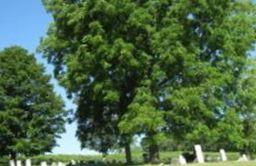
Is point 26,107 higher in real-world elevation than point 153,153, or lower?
higher

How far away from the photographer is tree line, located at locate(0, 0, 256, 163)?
1633 inches

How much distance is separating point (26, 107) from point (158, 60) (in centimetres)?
2966

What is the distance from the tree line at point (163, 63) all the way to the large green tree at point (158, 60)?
0.22 ft

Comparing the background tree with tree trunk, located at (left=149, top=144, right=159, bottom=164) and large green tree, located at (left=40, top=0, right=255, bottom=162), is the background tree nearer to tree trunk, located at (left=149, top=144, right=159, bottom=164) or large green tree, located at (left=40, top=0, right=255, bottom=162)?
large green tree, located at (left=40, top=0, right=255, bottom=162)

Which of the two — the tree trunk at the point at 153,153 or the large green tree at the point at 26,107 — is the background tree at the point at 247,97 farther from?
the large green tree at the point at 26,107

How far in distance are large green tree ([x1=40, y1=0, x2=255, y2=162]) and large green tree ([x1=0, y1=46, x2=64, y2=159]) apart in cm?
2121

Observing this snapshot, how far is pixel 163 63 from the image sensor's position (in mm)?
42094

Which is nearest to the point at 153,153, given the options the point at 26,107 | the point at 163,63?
the point at 163,63

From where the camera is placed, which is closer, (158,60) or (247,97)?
(158,60)

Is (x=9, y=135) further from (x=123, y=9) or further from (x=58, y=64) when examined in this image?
(x=123, y=9)

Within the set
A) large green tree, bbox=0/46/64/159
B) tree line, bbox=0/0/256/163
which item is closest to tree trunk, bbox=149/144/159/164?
tree line, bbox=0/0/256/163

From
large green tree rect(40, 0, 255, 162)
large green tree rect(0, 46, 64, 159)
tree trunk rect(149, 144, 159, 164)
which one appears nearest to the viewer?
large green tree rect(40, 0, 255, 162)

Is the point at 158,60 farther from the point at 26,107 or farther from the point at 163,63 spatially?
the point at 26,107

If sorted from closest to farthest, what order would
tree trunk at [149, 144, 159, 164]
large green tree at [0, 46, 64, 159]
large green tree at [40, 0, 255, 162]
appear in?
large green tree at [40, 0, 255, 162]
tree trunk at [149, 144, 159, 164]
large green tree at [0, 46, 64, 159]
